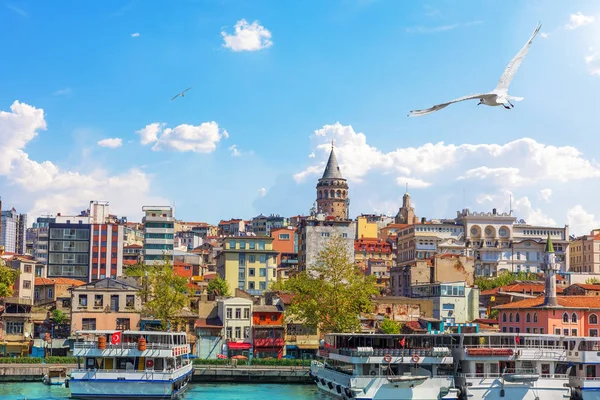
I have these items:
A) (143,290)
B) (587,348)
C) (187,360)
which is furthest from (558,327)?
(143,290)

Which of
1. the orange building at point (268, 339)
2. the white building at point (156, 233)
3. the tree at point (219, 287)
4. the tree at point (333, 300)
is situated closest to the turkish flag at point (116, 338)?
the tree at point (333, 300)

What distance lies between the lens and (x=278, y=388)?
177 ft

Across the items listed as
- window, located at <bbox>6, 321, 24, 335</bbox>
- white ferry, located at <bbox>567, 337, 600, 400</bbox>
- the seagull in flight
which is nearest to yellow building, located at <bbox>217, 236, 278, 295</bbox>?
window, located at <bbox>6, 321, 24, 335</bbox>

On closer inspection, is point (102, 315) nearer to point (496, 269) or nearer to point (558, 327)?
point (558, 327)

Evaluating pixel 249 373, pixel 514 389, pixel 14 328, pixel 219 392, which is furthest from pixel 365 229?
pixel 514 389

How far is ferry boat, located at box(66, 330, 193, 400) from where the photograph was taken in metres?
45.5

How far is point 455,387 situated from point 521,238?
329 feet

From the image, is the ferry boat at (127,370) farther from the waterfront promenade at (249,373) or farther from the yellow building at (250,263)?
the yellow building at (250,263)

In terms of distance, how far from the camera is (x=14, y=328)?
66.8 m

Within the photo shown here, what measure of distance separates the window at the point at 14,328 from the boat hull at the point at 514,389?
36.5m

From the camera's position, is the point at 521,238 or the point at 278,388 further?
the point at 521,238

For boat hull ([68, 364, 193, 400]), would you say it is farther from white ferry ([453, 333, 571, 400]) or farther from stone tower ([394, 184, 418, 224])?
Answer: stone tower ([394, 184, 418, 224])

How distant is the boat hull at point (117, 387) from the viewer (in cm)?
4541

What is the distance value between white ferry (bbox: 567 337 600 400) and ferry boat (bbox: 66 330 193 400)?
69.2 feet
